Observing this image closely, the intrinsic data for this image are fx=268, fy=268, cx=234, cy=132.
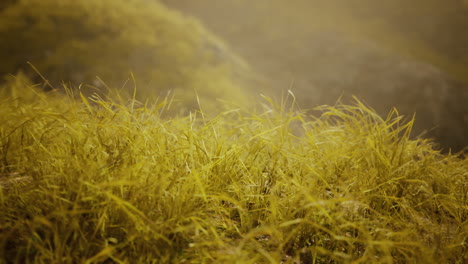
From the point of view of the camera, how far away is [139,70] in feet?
6.06

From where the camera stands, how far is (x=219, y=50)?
238 centimetres

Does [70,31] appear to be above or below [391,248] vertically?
below

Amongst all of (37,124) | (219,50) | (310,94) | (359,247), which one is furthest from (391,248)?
(219,50)

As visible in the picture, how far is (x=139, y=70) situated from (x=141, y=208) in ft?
5.12

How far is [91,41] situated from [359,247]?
6.90 feet

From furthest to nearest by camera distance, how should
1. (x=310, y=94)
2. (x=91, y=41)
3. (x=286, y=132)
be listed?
(x=310, y=94), (x=91, y=41), (x=286, y=132)

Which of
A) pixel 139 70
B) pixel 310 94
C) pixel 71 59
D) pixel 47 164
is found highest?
pixel 310 94

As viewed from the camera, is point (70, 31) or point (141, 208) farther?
point (70, 31)

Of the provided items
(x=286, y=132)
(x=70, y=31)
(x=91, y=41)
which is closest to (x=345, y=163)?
(x=286, y=132)

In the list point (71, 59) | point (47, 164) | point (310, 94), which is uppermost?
point (310, 94)

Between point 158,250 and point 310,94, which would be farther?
point 310,94

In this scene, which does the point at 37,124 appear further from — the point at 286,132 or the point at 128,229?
the point at 286,132

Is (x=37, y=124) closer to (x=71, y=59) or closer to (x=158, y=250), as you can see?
(x=158, y=250)

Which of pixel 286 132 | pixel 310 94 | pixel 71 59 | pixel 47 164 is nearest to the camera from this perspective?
pixel 47 164
